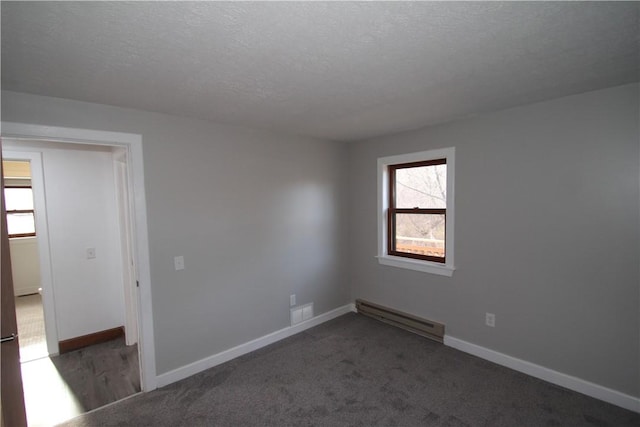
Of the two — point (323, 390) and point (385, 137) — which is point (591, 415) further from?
point (385, 137)

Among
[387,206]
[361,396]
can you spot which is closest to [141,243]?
[361,396]

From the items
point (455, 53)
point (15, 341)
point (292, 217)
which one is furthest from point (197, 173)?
point (455, 53)

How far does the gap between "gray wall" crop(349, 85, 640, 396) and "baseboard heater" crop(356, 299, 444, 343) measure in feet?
0.41

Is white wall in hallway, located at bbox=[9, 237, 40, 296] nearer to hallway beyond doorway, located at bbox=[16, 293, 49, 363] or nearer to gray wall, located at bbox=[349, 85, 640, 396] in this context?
hallway beyond doorway, located at bbox=[16, 293, 49, 363]

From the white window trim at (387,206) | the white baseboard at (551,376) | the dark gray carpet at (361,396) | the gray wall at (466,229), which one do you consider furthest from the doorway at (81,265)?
the white baseboard at (551,376)

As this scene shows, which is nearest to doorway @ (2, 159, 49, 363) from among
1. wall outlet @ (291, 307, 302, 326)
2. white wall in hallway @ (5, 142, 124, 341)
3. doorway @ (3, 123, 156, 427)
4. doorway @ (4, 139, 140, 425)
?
doorway @ (4, 139, 140, 425)

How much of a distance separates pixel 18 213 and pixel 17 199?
0.27 metres

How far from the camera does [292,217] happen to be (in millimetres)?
3598

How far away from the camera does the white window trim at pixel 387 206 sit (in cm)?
314

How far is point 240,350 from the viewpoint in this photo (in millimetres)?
3145

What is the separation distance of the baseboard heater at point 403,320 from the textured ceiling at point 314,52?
7.63 feet

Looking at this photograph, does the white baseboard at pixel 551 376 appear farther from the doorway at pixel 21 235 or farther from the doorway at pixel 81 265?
the doorway at pixel 21 235

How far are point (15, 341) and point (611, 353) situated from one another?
3900mm

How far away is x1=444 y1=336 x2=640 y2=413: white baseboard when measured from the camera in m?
2.24
